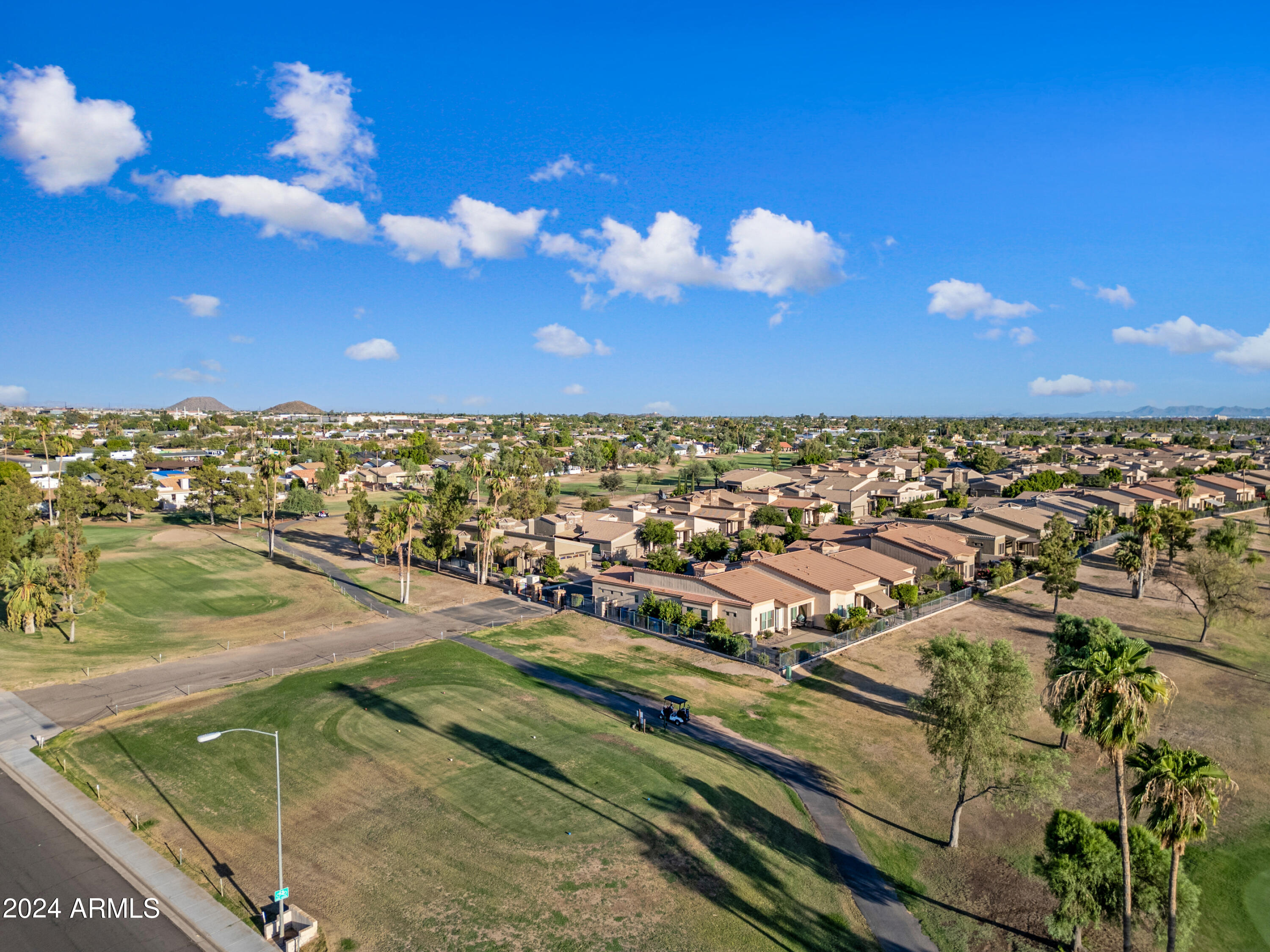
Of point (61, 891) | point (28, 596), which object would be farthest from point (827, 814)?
point (28, 596)

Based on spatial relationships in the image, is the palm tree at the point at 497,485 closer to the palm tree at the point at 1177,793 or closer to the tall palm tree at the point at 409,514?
the tall palm tree at the point at 409,514

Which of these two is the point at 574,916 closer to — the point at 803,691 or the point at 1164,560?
the point at 803,691

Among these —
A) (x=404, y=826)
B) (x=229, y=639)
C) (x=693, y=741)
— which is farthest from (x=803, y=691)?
(x=229, y=639)

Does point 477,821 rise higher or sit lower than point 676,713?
higher

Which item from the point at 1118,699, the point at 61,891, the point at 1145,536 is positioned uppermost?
the point at 1118,699

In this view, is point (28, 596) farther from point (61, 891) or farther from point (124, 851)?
point (61, 891)
